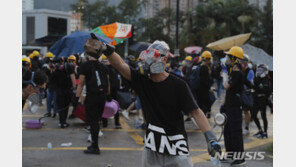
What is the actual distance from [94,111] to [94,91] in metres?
0.39

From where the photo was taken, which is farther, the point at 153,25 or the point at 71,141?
the point at 153,25

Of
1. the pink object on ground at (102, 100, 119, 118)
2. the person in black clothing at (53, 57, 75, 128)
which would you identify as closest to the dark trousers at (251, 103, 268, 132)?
the pink object on ground at (102, 100, 119, 118)

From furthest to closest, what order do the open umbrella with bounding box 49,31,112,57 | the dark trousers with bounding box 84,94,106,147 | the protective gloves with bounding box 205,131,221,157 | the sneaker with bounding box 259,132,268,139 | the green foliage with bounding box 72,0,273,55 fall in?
the green foliage with bounding box 72,0,273,55, the open umbrella with bounding box 49,31,112,57, the sneaker with bounding box 259,132,268,139, the dark trousers with bounding box 84,94,106,147, the protective gloves with bounding box 205,131,221,157

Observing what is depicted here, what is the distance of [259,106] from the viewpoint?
8.02 m

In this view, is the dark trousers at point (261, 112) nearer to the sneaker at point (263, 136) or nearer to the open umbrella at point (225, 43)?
the sneaker at point (263, 136)

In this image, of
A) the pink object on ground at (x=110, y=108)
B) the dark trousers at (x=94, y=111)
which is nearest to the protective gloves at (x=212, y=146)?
the dark trousers at (x=94, y=111)

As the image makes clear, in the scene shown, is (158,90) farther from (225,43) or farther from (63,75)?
(225,43)

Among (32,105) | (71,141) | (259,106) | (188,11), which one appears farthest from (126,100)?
(188,11)

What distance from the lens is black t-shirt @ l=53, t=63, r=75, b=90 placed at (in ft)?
28.8

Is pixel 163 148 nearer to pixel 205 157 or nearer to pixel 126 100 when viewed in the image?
pixel 205 157

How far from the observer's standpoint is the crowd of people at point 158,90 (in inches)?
128

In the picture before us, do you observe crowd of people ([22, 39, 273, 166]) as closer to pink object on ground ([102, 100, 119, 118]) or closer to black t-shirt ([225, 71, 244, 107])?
black t-shirt ([225, 71, 244, 107])

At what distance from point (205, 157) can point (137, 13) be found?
41.4 meters

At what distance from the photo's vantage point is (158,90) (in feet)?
10.7
